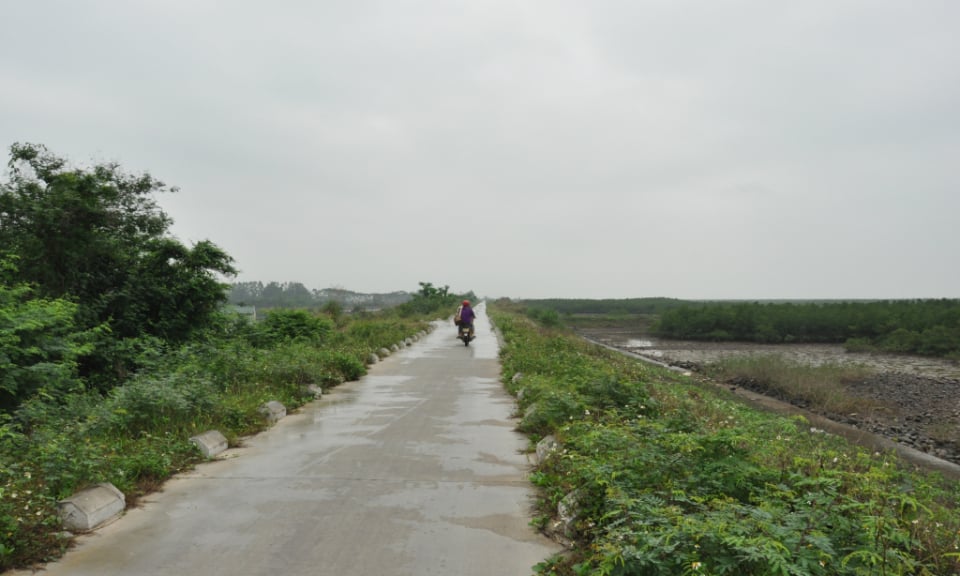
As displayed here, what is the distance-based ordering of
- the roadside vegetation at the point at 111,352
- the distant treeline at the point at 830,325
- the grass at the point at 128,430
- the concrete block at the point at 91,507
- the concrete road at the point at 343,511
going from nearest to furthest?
1. the concrete road at the point at 343,511
2. the grass at the point at 128,430
3. the concrete block at the point at 91,507
4. the roadside vegetation at the point at 111,352
5. the distant treeline at the point at 830,325

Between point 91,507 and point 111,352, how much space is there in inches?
420

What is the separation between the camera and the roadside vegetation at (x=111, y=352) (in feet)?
15.5

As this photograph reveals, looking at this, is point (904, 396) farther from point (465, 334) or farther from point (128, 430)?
point (128, 430)

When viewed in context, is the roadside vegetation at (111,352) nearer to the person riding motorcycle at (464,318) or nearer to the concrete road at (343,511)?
the concrete road at (343,511)

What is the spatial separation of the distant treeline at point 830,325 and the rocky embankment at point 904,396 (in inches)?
114

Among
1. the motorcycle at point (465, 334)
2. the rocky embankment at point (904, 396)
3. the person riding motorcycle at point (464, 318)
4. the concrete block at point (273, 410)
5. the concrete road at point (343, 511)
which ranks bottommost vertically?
the rocky embankment at point (904, 396)

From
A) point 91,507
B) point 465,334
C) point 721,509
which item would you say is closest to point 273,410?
point 91,507

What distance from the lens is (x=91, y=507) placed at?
4.13 metres

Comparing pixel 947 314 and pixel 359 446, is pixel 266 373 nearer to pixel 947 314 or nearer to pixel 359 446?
pixel 359 446

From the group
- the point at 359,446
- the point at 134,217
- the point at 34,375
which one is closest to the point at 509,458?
the point at 359,446

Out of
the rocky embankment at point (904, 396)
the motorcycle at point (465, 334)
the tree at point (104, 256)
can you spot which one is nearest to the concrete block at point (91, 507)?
the tree at point (104, 256)

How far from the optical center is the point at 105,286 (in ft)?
47.1

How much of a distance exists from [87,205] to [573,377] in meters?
12.3

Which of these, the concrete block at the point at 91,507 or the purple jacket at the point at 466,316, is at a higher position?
the purple jacket at the point at 466,316
